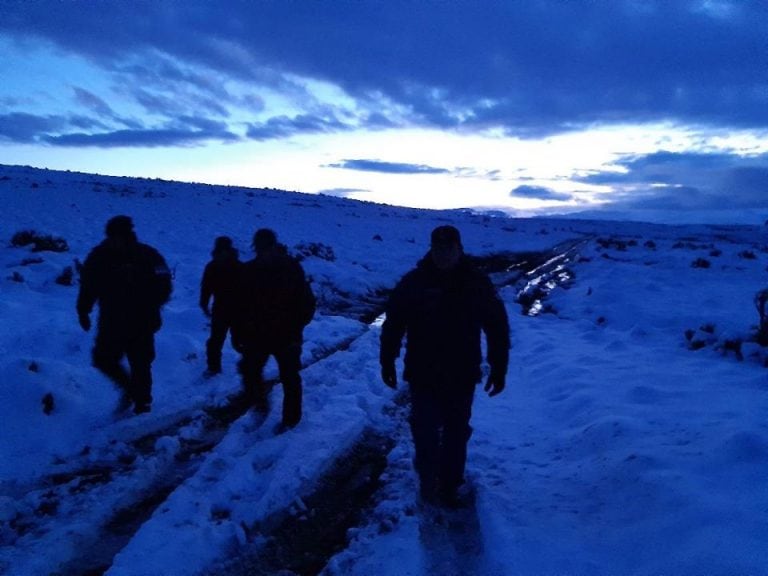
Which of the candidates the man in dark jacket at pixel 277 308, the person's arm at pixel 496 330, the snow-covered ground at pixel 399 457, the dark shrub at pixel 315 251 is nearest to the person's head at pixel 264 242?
the man in dark jacket at pixel 277 308

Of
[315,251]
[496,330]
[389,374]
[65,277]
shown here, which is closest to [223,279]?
[389,374]

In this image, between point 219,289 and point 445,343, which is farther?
point 219,289

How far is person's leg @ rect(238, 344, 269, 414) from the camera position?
5.88 m

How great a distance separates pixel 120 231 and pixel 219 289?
1843mm

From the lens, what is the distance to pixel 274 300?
5562mm

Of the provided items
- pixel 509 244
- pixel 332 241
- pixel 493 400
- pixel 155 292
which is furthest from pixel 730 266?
pixel 155 292

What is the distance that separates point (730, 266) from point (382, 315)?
16868mm

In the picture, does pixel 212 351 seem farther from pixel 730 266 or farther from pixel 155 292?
pixel 730 266

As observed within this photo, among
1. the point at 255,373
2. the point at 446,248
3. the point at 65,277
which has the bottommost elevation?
the point at 255,373

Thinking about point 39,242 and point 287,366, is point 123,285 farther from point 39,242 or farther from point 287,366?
point 39,242

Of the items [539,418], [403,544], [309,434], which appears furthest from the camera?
[539,418]

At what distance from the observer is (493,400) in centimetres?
709

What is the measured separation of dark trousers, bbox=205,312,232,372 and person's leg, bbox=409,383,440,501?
3.77m

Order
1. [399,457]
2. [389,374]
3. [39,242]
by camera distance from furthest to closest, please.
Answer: [39,242], [399,457], [389,374]
